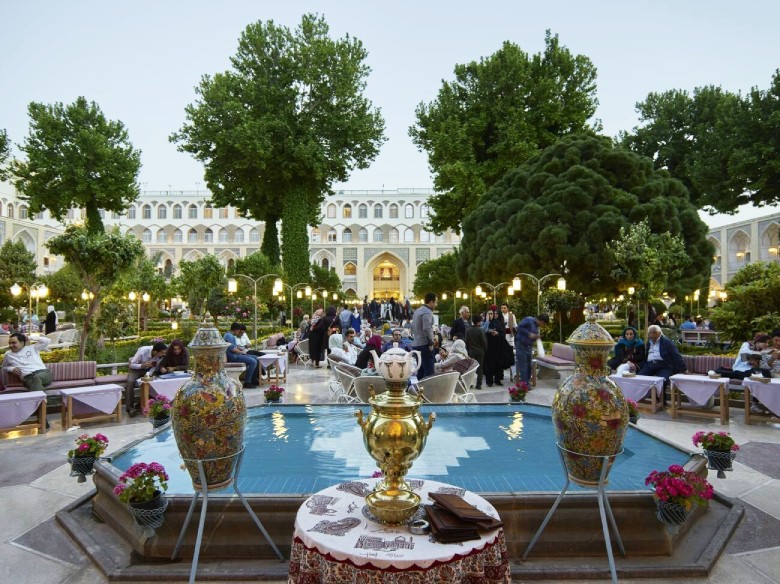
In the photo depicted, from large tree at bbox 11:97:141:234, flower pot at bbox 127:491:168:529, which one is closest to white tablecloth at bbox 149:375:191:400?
flower pot at bbox 127:491:168:529

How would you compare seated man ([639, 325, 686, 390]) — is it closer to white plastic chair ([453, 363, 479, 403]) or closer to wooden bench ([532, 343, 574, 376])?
wooden bench ([532, 343, 574, 376])

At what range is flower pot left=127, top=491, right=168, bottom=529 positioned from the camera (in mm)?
2834

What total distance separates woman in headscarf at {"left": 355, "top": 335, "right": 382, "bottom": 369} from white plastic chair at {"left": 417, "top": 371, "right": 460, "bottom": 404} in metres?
1.27

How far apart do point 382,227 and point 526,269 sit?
1320 inches

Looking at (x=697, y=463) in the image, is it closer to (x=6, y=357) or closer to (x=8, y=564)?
(x=8, y=564)

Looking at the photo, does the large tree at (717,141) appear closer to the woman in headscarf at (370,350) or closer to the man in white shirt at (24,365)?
the woman in headscarf at (370,350)

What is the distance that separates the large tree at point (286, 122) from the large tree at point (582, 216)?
828 centimetres

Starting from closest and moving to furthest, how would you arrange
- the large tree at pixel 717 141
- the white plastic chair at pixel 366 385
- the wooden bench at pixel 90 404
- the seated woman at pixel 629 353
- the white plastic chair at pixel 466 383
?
the white plastic chair at pixel 366 385 → the wooden bench at pixel 90 404 → the white plastic chair at pixel 466 383 → the seated woman at pixel 629 353 → the large tree at pixel 717 141

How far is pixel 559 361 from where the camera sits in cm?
924

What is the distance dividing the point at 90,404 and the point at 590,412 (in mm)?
6049

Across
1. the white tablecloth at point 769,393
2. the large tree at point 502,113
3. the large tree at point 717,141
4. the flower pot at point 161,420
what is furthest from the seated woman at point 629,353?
the large tree at point 717,141

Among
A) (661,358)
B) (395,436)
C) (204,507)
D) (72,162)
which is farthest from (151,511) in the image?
(72,162)

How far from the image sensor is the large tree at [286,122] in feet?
65.2

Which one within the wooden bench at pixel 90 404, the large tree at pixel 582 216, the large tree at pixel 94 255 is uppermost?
the large tree at pixel 582 216
